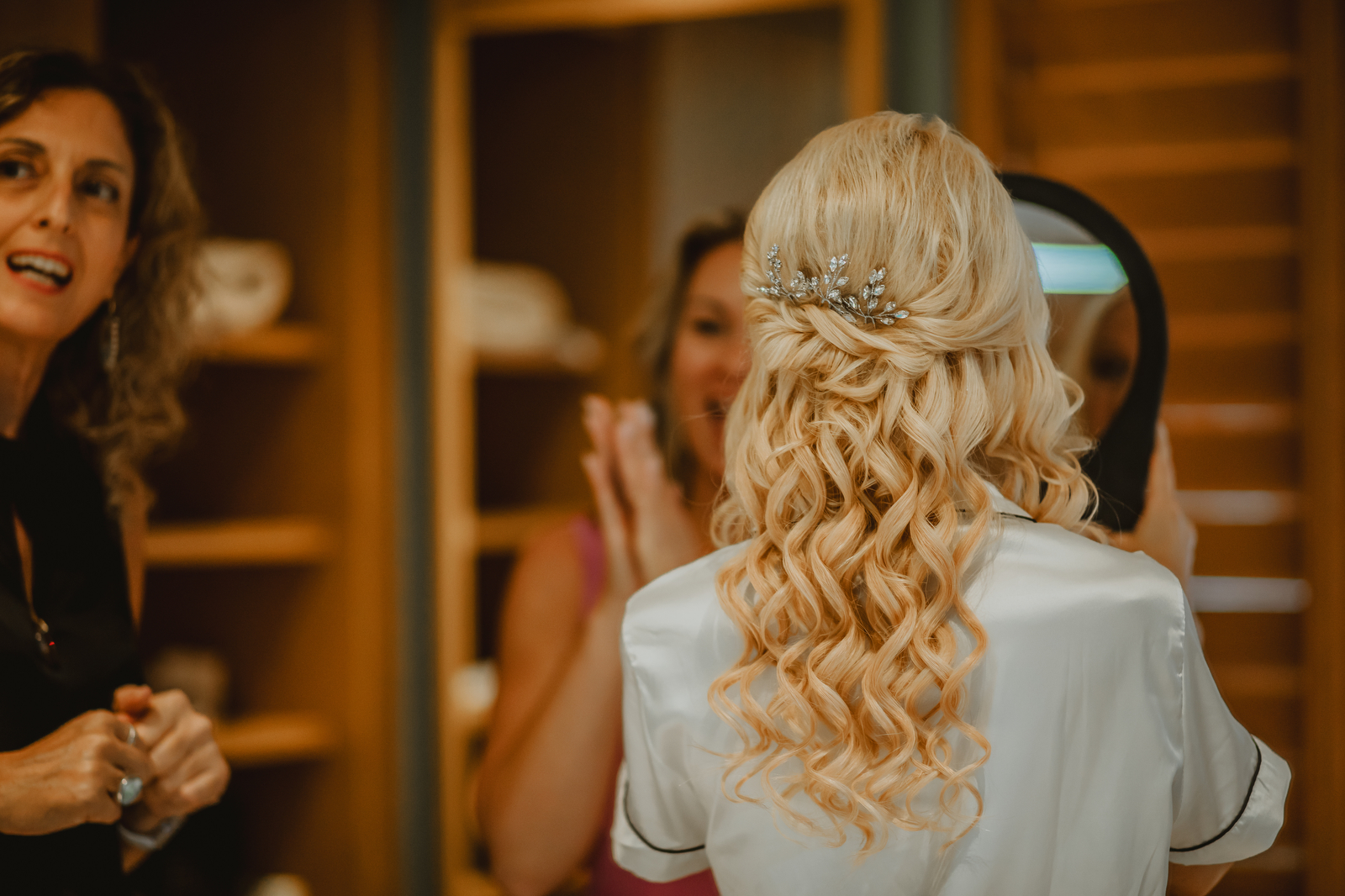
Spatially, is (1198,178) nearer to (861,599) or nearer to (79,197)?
(861,599)

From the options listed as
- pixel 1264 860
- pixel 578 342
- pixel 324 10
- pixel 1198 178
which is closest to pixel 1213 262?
pixel 1198 178

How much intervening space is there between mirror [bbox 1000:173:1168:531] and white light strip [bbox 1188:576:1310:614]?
1.04m

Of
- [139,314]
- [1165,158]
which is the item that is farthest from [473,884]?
[1165,158]

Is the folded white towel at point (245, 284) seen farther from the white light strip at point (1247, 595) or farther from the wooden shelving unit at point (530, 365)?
the white light strip at point (1247, 595)

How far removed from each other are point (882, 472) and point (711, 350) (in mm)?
605

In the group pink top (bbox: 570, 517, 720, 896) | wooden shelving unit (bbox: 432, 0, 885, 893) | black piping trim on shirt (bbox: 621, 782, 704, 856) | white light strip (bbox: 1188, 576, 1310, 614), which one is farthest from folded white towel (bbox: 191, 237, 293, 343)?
white light strip (bbox: 1188, 576, 1310, 614)

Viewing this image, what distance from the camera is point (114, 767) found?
2.97 ft

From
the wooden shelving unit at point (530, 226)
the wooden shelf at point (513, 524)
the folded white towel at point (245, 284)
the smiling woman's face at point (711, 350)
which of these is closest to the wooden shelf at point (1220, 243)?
the wooden shelving unit at point (530, 226)

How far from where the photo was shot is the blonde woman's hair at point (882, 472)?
755 mm

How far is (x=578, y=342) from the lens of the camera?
2.21 meters

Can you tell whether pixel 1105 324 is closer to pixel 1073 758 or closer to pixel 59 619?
pixel 1073 758

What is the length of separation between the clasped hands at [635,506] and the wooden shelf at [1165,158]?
46.0 inches

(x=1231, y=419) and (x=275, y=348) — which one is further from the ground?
(x=275, y=348)

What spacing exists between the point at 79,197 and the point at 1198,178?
1.84 meters
